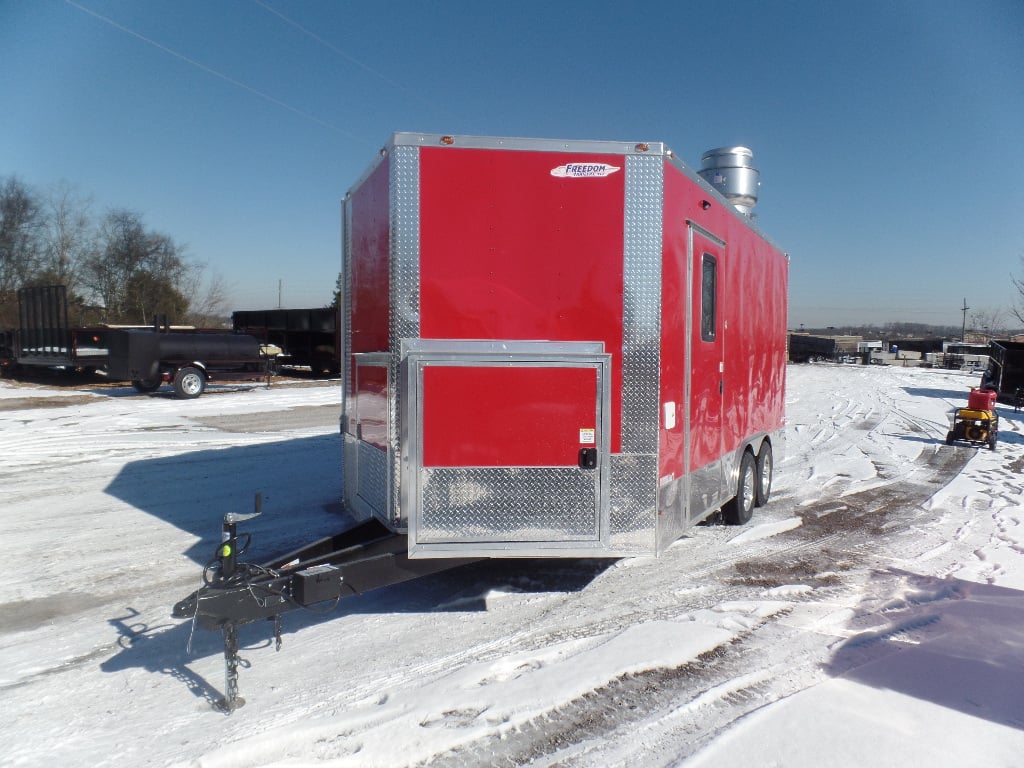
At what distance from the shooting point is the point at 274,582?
3779mm

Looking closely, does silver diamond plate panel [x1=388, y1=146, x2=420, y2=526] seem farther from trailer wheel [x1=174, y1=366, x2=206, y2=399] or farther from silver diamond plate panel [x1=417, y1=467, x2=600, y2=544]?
trailer wheel [x1=174, y1=366, x2=206, y2=399]

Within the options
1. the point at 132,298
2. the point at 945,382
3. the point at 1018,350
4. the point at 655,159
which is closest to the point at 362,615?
the point at 655,159

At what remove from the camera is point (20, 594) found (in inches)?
209

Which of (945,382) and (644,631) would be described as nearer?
(644,631)

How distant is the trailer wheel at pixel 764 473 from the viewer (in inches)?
322

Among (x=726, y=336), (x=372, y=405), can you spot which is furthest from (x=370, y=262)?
(x=726, y=336)

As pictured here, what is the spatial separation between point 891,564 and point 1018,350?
18921 millimetres

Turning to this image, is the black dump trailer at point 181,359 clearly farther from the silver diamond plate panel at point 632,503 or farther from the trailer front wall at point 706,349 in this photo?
the silver diamond plate panel at point 632,503

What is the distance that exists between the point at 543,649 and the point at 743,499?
3.72 metres

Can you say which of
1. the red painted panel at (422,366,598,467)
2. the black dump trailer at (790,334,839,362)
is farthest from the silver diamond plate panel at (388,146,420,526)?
the black dump trailer at (790,334,839,362)

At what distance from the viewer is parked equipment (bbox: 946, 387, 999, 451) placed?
43.3 feet

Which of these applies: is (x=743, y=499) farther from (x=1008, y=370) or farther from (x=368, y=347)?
(x=1008, y=370)

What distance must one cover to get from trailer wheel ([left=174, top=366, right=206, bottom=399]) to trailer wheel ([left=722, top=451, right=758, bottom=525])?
49.3ft

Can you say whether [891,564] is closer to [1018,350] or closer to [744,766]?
[744,766]
